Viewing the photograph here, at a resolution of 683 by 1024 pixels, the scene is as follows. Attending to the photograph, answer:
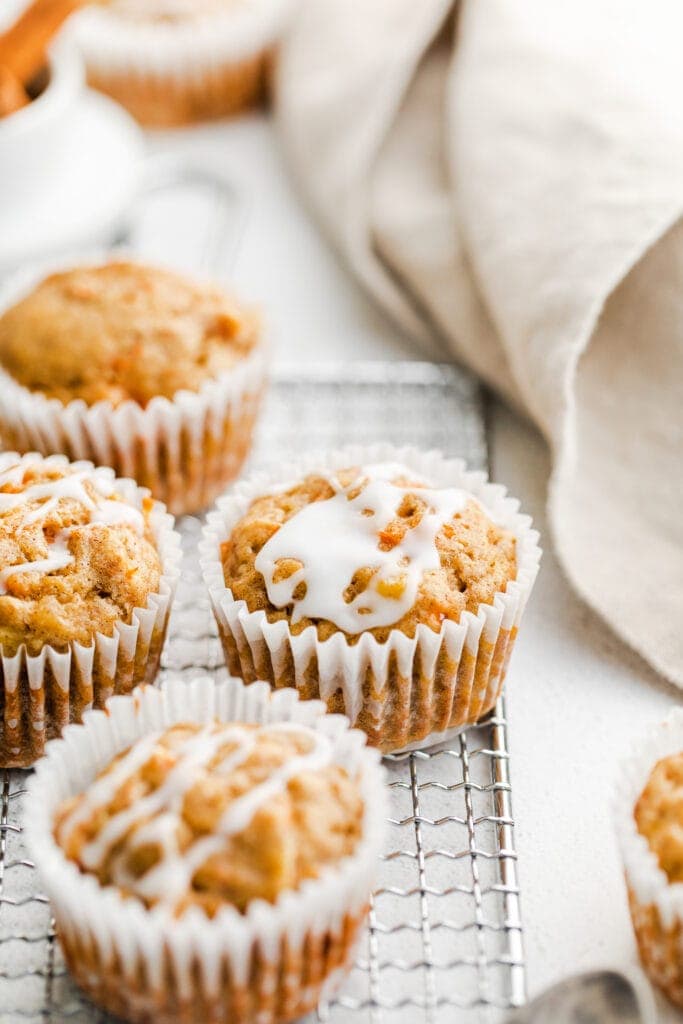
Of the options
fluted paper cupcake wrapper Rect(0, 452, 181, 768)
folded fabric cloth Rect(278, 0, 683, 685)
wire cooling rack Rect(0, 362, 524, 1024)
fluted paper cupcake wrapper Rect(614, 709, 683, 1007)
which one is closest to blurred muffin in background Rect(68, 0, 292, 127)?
folded fabric cloth Rect(278, 0, 683, 685)

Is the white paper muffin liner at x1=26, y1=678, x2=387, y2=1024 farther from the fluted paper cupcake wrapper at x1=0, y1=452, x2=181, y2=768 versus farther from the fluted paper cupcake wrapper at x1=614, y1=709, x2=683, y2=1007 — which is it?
the fluted paper cupcake wrapper at x1=614, y1=709, x2=683, y2=1007

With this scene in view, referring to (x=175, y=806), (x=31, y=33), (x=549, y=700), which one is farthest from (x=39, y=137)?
(x=175, y=806)

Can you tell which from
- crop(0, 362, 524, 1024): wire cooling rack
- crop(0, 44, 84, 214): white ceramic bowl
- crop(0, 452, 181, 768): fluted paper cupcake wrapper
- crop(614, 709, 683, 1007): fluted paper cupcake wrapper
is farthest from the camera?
crop(0, 44, 84, 214): white ceramic bowl

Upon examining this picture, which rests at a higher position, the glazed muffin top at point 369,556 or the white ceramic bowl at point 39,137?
the white ceramic bowl at point 39,137

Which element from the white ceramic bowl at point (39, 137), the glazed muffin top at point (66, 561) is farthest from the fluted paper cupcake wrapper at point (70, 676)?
the white ceramic bowl at point (39, 137)

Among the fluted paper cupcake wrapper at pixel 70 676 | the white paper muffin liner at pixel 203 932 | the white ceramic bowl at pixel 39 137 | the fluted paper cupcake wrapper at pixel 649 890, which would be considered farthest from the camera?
the white ceramic bowl at pixel 39 137

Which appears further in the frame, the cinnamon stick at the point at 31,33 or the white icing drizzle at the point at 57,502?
the cinnamon stick at the point at 31,33

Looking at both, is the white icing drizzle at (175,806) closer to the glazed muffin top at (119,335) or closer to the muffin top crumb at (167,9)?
the glazed muffin top at (119,335)
